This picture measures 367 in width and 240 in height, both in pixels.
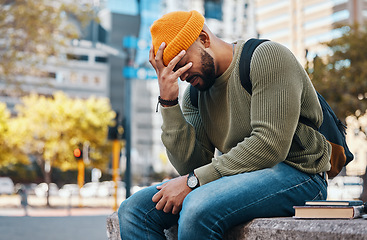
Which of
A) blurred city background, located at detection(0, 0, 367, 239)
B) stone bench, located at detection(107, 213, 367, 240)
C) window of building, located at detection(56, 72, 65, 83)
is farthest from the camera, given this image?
window of building, located at detection(56, 72, 65, 83)

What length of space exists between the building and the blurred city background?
30 cm

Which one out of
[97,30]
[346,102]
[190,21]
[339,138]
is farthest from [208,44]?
[97,30]

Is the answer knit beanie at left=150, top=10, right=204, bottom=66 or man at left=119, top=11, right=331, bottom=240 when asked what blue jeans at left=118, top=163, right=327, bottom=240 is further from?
knit beanie at left=150, top=10, right=204, bottom=66

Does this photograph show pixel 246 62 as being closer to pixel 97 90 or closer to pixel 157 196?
pixel 157 196

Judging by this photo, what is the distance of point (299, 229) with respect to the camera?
2.03 meters

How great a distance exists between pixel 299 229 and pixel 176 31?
3.40 ft

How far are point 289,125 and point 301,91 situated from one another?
0.58 ft

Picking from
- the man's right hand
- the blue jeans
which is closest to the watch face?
the blue jeans

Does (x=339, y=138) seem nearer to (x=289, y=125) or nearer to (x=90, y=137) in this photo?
(x=289, y=125)

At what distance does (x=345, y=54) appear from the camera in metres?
23.3

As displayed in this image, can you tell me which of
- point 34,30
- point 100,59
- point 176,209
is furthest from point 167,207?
point 100,59

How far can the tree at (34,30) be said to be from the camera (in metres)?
14.9

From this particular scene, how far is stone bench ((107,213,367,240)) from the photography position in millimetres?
1871

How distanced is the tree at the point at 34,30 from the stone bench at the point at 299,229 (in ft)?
44.0
